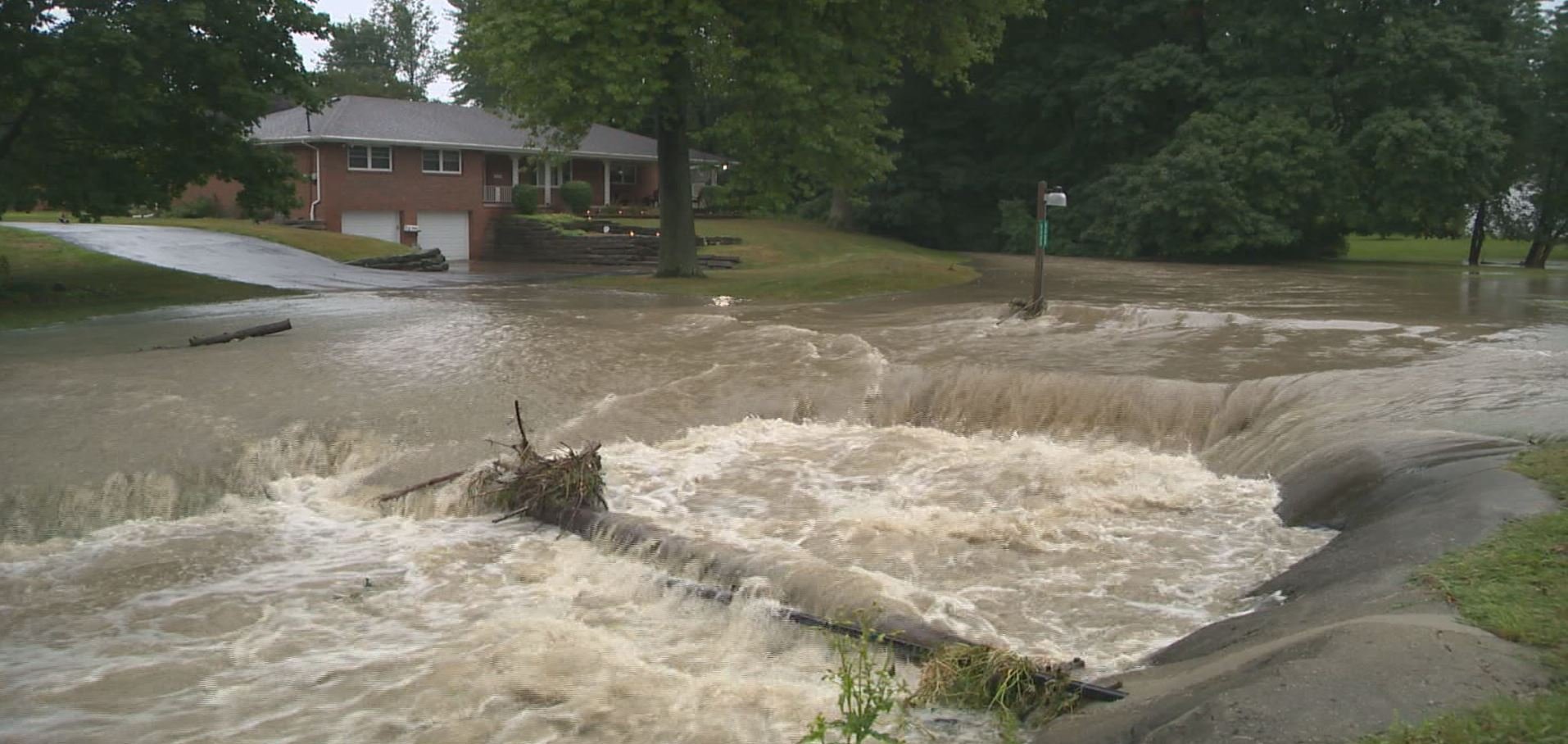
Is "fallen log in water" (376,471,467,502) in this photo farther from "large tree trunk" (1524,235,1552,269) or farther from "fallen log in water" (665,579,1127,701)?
"large tree trunk" (1524,235,1552,269)

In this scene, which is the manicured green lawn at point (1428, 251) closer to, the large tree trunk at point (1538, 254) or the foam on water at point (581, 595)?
the large tree trunk at point (1538, 254)

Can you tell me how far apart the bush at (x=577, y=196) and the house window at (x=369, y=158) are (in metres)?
7.13

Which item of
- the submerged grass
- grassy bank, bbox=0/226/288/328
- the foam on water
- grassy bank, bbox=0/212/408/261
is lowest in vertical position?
the foam on water

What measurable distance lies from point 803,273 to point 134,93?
555 inches

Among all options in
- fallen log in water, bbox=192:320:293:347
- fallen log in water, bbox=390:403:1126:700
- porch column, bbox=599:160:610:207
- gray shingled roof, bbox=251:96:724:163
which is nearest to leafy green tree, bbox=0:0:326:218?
fallen log in water, bbox=192:320:293:347

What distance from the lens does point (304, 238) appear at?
3278 cm

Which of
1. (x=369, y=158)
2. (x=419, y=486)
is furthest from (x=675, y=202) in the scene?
(x=419, y=486)

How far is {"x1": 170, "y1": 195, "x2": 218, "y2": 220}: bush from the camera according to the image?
40.9m

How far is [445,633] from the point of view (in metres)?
7.46

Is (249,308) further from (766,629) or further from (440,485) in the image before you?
(766,629)

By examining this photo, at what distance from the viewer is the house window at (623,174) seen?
4959 centimetres

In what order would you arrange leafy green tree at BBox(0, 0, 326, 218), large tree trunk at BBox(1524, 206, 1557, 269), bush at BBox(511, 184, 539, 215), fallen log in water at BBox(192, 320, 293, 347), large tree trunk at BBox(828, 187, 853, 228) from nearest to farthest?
1. fallen log in water at BBox(192, 320, 293, 347)
2. leafy green tree at BBox(0, 0, 326, 218)
3. large tree trunk at BBox(1524, 206, 1557, 269)
4. bush at BBox(511, 184, 539, 215)
5. large tree trunk at BBox(828, 187, 853, 228)

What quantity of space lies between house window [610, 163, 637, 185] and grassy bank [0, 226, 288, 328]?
78.7 ft

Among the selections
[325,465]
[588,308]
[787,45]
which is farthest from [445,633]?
[787,45]
